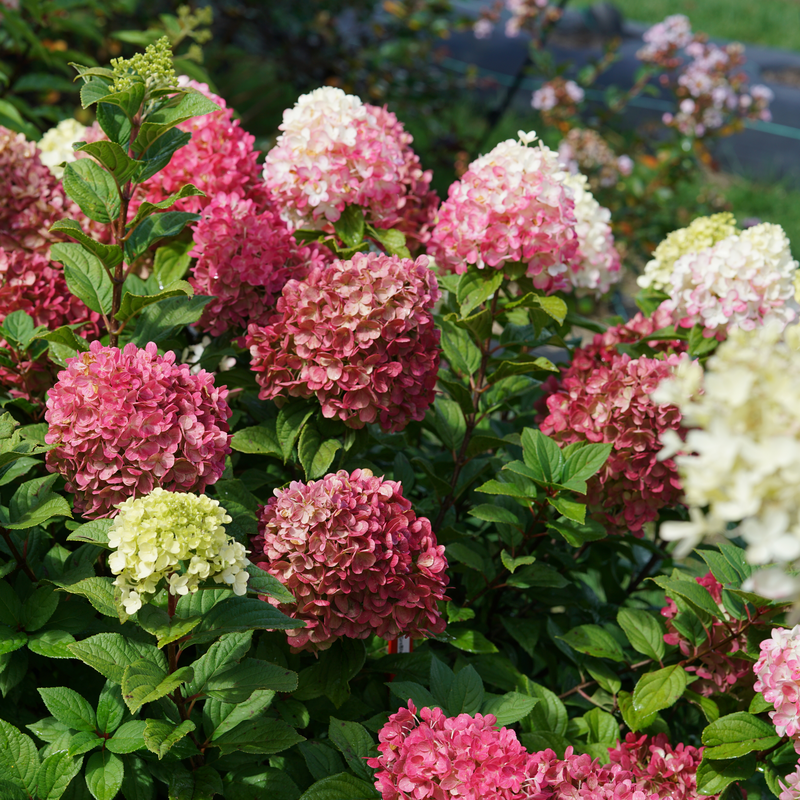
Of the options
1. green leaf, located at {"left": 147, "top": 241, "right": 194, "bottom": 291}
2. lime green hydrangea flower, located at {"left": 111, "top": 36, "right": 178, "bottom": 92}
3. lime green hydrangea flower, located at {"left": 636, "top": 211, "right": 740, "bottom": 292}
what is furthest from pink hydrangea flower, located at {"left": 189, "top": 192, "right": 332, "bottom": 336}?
lime green hydrangea flower, located at {"left": 636, "top": 211, "right": 740, "bottom": 292}

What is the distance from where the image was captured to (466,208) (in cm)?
174

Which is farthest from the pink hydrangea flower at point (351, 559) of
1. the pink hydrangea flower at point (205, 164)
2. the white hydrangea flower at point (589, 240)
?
the white hydrangea flower at point (589, 240)

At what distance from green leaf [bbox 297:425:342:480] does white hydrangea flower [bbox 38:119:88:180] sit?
113 centimetres

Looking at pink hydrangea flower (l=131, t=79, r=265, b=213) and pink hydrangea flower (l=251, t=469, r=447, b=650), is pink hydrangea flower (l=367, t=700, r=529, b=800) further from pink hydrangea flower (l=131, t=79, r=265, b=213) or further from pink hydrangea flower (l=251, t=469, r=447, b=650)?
pink hydrangea flower (l=131, t=79, r=265, b=213)

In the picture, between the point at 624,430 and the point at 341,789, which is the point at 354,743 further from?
the point at 624,430

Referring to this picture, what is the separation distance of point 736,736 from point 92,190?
1570mm

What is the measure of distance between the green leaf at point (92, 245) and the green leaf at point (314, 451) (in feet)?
1.59

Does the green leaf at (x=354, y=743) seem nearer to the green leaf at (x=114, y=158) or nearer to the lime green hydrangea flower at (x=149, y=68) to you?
the green leaf at (x=114, y=158)

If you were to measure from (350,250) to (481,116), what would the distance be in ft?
21.3

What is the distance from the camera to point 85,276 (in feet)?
5.39

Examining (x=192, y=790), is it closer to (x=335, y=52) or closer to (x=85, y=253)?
(x=85, y=253)

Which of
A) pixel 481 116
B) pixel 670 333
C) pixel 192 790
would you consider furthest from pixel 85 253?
pixel 481 116

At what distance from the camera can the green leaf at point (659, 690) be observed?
5.18ft

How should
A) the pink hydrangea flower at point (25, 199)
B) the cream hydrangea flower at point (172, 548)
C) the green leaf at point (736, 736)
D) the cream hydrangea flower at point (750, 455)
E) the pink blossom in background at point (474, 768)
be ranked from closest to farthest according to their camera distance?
the cream hydrangea flower at point (750, 455) → the cream hydrangea flower at point (172, 548) → the pink blossom in background at point (474, 768) → the green leaf at point (736, 736) → the pink hydrangea flower at point (25, 199)
